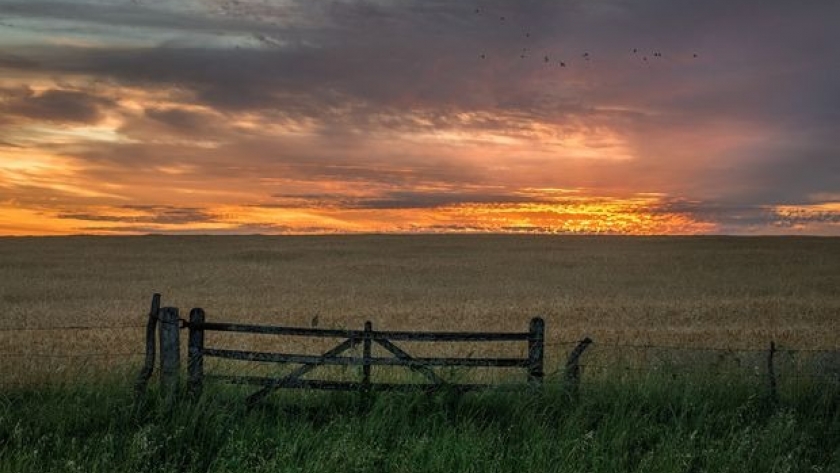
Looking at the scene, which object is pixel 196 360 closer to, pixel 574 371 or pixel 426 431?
pixel 426 431

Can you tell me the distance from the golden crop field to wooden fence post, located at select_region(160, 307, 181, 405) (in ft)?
7.92

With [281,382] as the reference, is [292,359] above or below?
above

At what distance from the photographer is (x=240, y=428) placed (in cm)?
991

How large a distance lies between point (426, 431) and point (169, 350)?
Answer: 3608 mm

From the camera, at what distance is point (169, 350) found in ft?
36.5

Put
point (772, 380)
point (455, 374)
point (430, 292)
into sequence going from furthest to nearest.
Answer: point (430, 292)
point (772, 380)
point (455, 374)

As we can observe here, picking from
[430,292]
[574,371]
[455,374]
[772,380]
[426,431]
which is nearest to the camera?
[426,431]

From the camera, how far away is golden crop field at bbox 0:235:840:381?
2605cm

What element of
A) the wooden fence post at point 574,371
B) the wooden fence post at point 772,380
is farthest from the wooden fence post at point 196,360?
the wooden fence post at point 772,380

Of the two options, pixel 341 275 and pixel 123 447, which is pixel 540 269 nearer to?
pixel 341 275

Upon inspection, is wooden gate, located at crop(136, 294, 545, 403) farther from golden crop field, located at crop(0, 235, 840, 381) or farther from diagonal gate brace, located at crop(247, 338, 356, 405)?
golden crop field, located at crop(0, 235, 840, 381)

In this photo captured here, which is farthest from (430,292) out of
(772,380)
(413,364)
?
(413,364)

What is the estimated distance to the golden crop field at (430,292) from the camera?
26.0 metres

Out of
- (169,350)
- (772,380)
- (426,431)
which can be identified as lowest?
(426,431)
